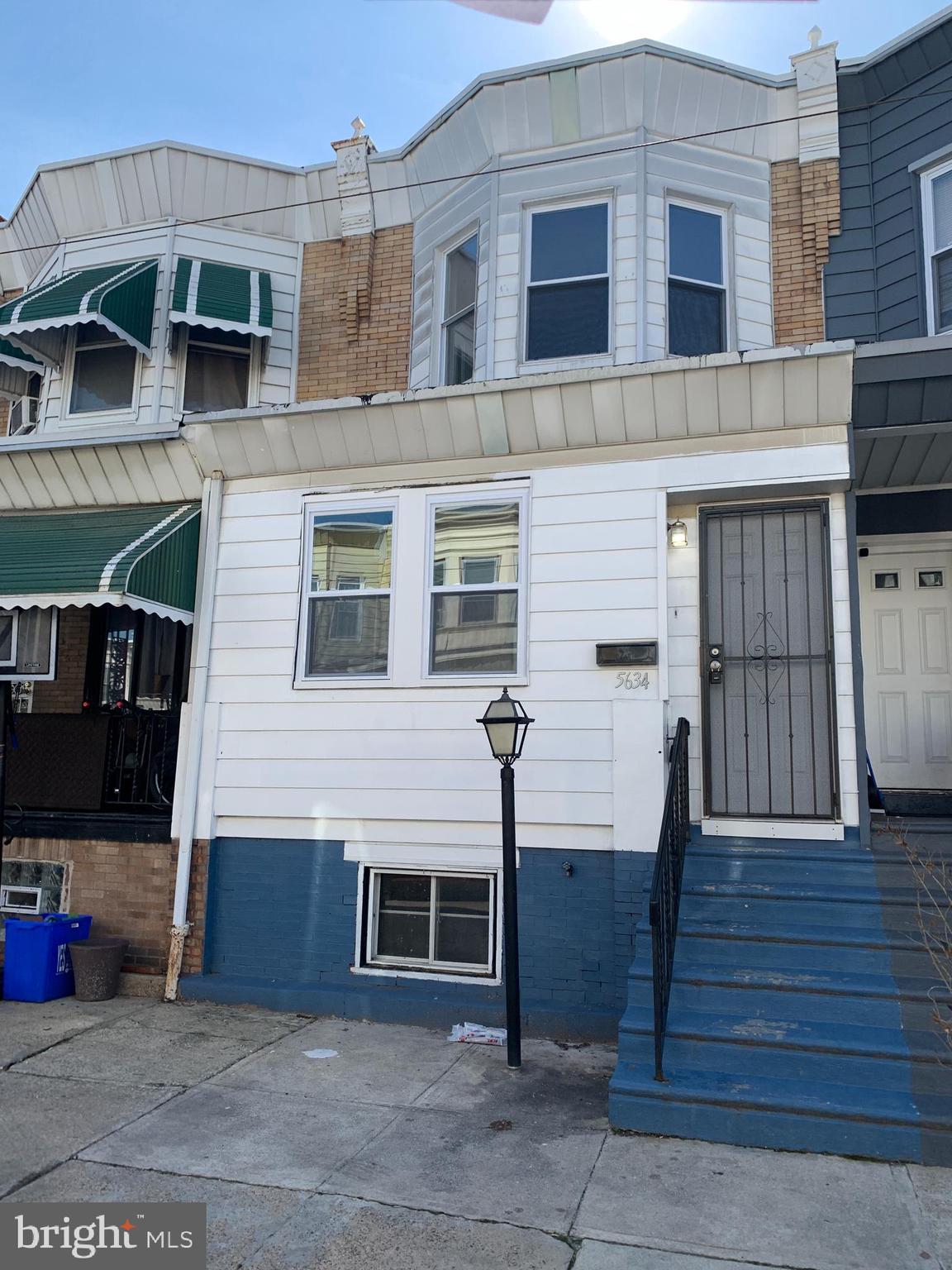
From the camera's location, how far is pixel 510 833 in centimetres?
606

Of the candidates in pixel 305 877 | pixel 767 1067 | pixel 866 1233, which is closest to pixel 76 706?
pixel 305 877

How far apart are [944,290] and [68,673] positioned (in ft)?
27.9

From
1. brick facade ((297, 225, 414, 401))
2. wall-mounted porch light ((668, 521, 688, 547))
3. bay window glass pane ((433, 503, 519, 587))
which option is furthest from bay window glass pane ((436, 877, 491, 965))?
brick facade ((297, 225, 414, 401))

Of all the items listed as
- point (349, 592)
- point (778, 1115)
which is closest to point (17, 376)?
point (349, 592)

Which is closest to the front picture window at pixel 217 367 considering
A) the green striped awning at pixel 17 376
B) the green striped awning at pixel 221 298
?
the green striped awning at pixel 221 298

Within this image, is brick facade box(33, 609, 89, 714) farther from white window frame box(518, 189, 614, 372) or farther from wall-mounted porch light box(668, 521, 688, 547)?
wall-mounted porch light box(668, 521, 688, 547)

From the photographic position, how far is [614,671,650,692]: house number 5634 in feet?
23.0

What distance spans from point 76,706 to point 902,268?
328 inches

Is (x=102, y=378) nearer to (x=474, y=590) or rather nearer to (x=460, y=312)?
(x=460, y=312)

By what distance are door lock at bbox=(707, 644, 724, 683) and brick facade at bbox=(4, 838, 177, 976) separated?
14.6ft

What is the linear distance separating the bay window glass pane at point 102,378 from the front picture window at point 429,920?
5.36 m

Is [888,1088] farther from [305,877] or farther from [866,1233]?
[305,877]

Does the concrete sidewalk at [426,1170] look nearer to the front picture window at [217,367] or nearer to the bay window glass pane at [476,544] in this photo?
the bay window glass pane at [476,544]
